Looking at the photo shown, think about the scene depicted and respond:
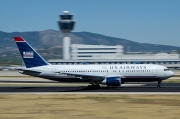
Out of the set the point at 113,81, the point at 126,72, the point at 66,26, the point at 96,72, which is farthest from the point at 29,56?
the point at 66,26

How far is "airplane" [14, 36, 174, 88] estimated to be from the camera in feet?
173

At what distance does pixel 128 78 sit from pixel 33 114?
27.3 meters

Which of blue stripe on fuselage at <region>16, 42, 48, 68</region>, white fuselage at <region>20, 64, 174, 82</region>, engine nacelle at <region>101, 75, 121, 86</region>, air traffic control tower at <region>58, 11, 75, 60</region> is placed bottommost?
engine nacelle at <region>101, 75, 121, 86</region>

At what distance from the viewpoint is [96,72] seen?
54.5 meters

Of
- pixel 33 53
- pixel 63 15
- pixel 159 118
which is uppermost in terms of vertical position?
pixel 63 15

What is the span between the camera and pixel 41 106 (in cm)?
3312

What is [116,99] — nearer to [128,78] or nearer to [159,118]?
[159,118]

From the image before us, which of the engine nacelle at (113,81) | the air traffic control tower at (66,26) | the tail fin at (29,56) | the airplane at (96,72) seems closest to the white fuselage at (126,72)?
the airplane at (96,72)

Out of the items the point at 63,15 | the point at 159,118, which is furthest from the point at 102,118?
the point at 63,15

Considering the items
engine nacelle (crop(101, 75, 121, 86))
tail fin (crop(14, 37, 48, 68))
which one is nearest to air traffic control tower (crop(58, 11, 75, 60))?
tail fin (crop(14, 37, 48, 68))

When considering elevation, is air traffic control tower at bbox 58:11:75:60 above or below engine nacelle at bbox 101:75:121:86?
above

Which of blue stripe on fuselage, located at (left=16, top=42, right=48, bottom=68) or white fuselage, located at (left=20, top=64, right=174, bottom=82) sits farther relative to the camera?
blue stripe on fuselage, located at (left=16, top=42, right=48, bottom=68)

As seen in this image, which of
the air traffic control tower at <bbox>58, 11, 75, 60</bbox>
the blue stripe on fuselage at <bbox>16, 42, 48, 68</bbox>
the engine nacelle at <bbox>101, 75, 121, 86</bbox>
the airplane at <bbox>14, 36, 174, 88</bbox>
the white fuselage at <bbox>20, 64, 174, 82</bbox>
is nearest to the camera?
the engine nacelle at <bbox>101, 75, 121, 86</bbox>

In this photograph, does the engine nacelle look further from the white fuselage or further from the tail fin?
the tail fin
